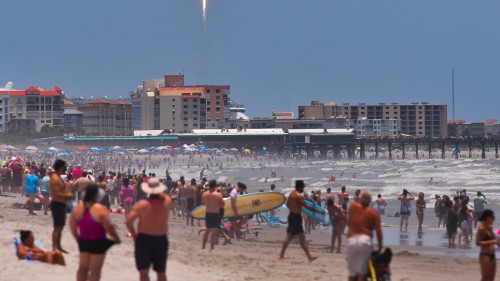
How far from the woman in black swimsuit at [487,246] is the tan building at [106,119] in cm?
16242

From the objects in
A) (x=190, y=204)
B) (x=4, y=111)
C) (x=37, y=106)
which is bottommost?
(x=190, y=204)

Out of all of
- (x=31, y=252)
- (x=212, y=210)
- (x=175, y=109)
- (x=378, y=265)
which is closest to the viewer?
(x=378, y=265)

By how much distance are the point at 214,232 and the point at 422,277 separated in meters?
3.37

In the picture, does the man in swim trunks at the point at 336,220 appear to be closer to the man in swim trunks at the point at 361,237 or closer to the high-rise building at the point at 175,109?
the man in swim trunks at the point at 361,237

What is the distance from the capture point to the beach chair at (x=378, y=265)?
10.5 meters

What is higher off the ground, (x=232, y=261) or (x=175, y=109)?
(x=175, y=109)

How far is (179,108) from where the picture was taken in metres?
178

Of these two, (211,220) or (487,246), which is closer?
(487,246)

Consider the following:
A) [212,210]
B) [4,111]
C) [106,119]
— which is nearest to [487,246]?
[212,210]

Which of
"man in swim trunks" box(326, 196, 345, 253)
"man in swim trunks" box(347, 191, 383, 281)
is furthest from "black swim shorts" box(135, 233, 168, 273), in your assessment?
"man in swim trunks" box(326, 196, 345, 253)

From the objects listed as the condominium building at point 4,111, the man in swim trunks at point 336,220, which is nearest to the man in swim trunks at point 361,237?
the man in swim trunks at point 336,220

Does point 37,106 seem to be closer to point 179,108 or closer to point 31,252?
point 179,108

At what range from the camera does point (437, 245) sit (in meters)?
21.9

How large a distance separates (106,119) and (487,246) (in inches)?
6634
